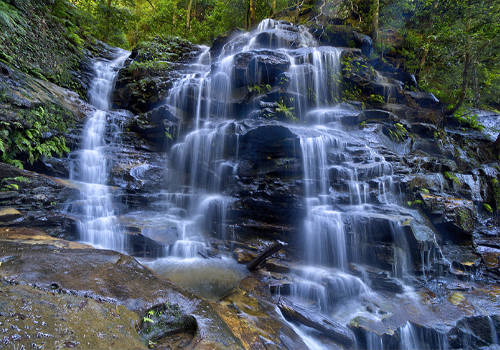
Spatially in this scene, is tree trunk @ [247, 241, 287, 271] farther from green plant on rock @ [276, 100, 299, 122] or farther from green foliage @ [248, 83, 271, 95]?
green foliage @ [248, 83, 271, 95]

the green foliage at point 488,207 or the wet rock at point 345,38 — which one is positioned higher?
the wet rock at point 345,38

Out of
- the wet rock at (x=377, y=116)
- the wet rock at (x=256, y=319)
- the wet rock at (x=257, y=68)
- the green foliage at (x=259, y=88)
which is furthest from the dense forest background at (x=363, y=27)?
the wet rock at (x=256, y=319)

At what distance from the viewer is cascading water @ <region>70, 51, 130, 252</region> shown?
6.25m

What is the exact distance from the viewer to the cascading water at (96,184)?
20.5ft

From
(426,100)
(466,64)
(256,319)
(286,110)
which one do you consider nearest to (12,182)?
(256,319)

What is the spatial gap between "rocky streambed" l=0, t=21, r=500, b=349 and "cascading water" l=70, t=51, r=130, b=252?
0.80 feet

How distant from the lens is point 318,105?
11367 millimetres

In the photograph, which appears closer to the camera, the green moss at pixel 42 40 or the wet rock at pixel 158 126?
the green moss at pixel 42 40

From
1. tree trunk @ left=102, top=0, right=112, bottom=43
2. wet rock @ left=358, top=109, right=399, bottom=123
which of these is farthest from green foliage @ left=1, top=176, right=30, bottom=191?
tree trunk @ left=102, top=0, right=112, bottom=43

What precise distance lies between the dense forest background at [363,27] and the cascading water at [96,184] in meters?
2.61

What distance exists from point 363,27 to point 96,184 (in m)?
18.4

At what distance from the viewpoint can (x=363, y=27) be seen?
15.6m

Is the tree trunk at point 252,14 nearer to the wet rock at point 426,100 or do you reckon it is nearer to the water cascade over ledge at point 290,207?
the water cascade over ledge at point 290,207

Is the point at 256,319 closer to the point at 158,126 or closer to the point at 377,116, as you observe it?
the point at 158,126
